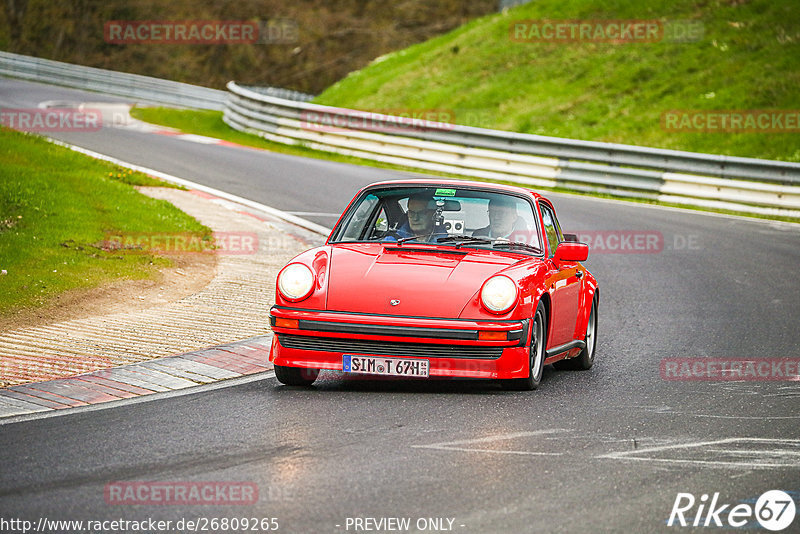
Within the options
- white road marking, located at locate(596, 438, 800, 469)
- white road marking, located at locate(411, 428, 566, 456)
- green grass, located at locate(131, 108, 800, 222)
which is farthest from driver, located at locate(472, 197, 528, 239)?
green grass, located at locate(131, 108, 800, 222)

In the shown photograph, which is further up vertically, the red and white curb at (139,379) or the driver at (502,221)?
the driver at (502,221)

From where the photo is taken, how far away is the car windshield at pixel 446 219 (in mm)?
8602

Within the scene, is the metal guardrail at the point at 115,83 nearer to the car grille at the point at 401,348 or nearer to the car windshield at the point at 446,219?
the car windshield at the point at 446,219

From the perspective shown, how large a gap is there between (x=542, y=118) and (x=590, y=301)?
65.8 feet

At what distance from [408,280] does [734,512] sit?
3060 millimetres

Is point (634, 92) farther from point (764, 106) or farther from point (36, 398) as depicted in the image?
point (36, 398)

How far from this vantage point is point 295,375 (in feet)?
25.8

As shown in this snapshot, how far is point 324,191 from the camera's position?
64.8 feet

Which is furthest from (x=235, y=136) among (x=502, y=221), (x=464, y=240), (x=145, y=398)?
(x=145, y=398)

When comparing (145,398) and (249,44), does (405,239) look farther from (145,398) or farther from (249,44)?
(249,44)

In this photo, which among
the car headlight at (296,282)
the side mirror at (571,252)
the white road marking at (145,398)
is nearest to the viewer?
the white road marking at (145,398)

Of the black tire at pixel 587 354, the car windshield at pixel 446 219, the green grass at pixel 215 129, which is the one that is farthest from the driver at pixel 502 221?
the green grass at pixel 215 129

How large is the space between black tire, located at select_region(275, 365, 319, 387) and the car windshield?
118cm

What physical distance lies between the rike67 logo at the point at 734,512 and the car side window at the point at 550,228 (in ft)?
12.0
